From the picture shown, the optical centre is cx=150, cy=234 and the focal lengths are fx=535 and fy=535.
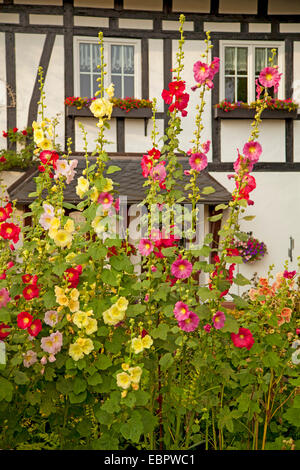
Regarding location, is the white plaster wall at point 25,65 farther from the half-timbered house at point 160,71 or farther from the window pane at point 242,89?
the window pane at point 242,89

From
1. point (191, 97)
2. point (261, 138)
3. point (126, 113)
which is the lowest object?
point (261, 138)

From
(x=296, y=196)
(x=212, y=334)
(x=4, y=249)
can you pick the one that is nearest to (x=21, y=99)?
(x=296, y=196)

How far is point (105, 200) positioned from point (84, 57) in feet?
20.7

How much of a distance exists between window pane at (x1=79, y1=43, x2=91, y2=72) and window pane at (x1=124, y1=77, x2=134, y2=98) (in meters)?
0.55

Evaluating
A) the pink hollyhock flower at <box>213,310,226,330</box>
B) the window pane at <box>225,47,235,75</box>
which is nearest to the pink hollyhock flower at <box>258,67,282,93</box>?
the pink hollyhock flower at <box>213,310,226,330</box>

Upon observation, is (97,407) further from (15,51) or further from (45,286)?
(15,51)

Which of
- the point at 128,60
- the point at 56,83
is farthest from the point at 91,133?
the point at 128,60

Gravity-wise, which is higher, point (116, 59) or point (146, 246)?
point (116, 59)

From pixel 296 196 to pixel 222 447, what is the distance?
640 centimetres

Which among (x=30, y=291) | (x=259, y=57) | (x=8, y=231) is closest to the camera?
(x=30, y=291)

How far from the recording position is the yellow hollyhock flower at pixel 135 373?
60.5 inches

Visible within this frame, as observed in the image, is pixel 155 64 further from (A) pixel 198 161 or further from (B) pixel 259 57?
(A) pixel 198 161

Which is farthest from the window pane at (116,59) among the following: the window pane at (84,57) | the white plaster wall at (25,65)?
the white plaster wall at (25,65)

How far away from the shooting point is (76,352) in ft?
5.52
